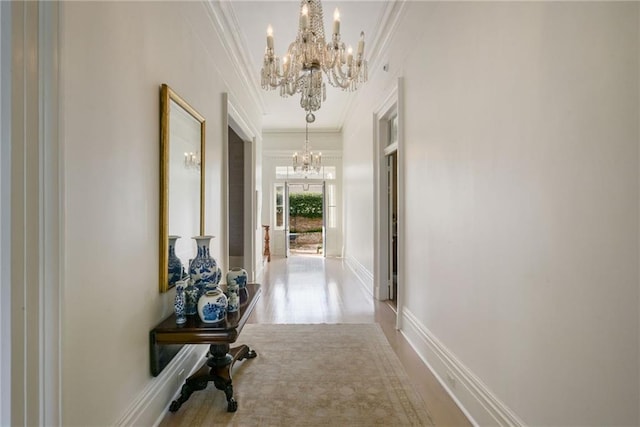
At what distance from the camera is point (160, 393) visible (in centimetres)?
210

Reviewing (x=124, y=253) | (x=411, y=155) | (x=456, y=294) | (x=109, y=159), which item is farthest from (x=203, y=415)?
(x=411, y=155)

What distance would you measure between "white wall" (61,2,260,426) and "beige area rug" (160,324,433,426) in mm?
392

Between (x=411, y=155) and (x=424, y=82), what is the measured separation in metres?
0.70

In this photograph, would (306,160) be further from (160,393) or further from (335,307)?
(160,393)

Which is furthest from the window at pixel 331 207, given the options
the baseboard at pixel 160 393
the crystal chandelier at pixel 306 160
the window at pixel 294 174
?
the baseboard at pixel 160 393

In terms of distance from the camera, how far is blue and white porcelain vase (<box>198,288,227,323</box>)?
80.7 inches

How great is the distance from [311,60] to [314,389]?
2.58 m

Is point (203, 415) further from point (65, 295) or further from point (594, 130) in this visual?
point (594, 130)

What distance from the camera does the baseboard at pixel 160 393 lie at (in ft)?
5.97

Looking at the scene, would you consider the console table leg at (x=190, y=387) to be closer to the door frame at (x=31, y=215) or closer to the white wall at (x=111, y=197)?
the white wall at (x=111, y=197)

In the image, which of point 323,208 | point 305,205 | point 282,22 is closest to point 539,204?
point 282,22

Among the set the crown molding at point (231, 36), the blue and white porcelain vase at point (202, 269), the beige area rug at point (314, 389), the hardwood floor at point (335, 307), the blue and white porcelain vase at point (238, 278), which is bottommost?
the beige area rug at point (314, 389)

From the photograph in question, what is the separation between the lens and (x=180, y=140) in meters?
2.46

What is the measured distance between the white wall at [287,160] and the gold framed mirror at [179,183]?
21.8 feet
